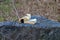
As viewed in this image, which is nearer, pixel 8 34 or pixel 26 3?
pixel 8 34

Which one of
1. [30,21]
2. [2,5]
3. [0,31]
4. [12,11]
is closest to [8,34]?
[0,31]

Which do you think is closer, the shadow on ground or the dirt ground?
the shadow on ground

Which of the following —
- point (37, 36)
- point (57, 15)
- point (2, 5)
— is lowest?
point (57, 15)

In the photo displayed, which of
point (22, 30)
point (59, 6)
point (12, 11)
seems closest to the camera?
point (22, 30)

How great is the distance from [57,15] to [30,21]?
10.5 ft

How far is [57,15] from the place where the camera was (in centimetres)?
536

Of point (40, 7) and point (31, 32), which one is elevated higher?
point (31, 32)

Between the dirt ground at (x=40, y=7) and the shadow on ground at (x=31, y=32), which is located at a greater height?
the shadow on ground at (x=31, y=32)

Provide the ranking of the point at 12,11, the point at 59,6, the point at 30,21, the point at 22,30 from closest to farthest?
the point at 22,30, the point at 30,21, the point at 12,11, the point at 59,6

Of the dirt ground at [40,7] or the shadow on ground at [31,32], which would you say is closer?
the shadow on ground at [31,32]

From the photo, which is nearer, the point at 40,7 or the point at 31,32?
the point at 31,32

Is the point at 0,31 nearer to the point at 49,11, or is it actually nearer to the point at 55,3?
the point at 49,11

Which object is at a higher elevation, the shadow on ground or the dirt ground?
the shadow on ground

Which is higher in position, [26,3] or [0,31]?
[0,31]
